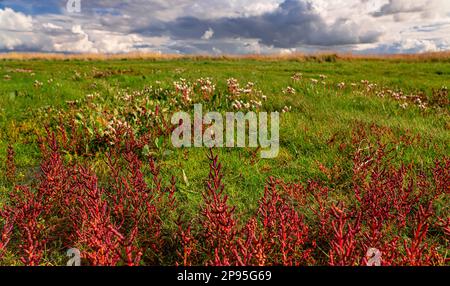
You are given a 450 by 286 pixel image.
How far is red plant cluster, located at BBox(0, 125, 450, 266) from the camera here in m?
2.97

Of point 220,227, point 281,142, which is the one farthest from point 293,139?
point 220,227

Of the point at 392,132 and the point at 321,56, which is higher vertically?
the point at 321,56

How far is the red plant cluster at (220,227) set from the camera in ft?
9.73

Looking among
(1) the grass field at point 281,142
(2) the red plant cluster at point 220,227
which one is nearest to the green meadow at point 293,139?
(1) the grass field at point 281,142

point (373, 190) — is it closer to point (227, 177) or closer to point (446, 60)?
point (227, 177)

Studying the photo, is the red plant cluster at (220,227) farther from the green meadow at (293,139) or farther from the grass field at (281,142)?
the green meadow at (293,139)

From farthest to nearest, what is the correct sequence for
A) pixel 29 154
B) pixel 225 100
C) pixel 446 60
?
pixel 446 60, pixel 225 100, pixel 29 154

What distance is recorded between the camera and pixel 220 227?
11.0 ft

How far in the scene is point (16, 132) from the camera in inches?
302

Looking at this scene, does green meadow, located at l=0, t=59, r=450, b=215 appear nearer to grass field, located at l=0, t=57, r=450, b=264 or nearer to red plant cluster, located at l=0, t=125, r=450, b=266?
grass field, located at l=0, t=57, r=450, b=264

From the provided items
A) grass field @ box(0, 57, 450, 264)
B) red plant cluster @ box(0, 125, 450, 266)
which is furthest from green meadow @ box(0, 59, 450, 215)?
red plant cluster @ box(0, 125, 450, 266)

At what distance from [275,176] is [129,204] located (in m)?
2.20

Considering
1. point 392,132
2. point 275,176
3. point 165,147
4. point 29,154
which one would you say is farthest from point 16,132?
point 392,132

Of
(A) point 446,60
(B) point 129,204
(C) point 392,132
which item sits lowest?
(B) point 129,204
